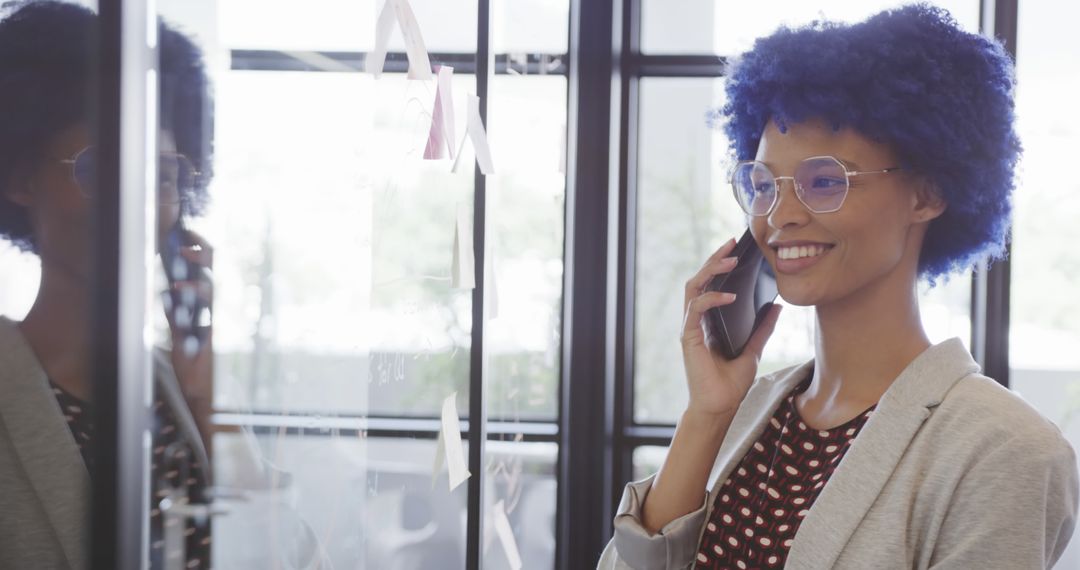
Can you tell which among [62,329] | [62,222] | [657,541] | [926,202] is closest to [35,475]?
[62,329]

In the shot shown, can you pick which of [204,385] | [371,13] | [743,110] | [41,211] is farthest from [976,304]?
[41,211]

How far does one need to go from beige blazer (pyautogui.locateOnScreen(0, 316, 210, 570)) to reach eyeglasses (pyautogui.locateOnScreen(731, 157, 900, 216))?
1007 mm

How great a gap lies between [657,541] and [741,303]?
0.47 metres

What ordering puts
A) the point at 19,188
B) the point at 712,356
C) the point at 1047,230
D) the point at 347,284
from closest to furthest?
the point at 19,188 < the point at 347,284 < the point at 712,356 < the point at 1047,230

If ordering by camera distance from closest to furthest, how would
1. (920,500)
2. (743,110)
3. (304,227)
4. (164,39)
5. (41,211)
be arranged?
(41,211), (164,39), (920,500), (304,227), (743,110)

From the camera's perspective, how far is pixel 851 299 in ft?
4.58

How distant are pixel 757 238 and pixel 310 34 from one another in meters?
0.75

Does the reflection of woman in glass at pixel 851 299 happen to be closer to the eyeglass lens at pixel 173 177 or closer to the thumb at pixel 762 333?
the thumb at pixel 762 333

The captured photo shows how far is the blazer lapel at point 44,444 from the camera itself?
2.80ft

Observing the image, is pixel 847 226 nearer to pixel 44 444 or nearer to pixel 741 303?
pixel 741 303

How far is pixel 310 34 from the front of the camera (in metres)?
1.33

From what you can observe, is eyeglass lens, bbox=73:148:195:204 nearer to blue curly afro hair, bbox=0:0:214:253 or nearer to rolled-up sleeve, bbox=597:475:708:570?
blue curly afro hair, bbox=0:0:214:253

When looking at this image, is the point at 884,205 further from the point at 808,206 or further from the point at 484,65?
the point at 484,65

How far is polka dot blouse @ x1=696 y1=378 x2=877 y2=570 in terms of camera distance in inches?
52.2
